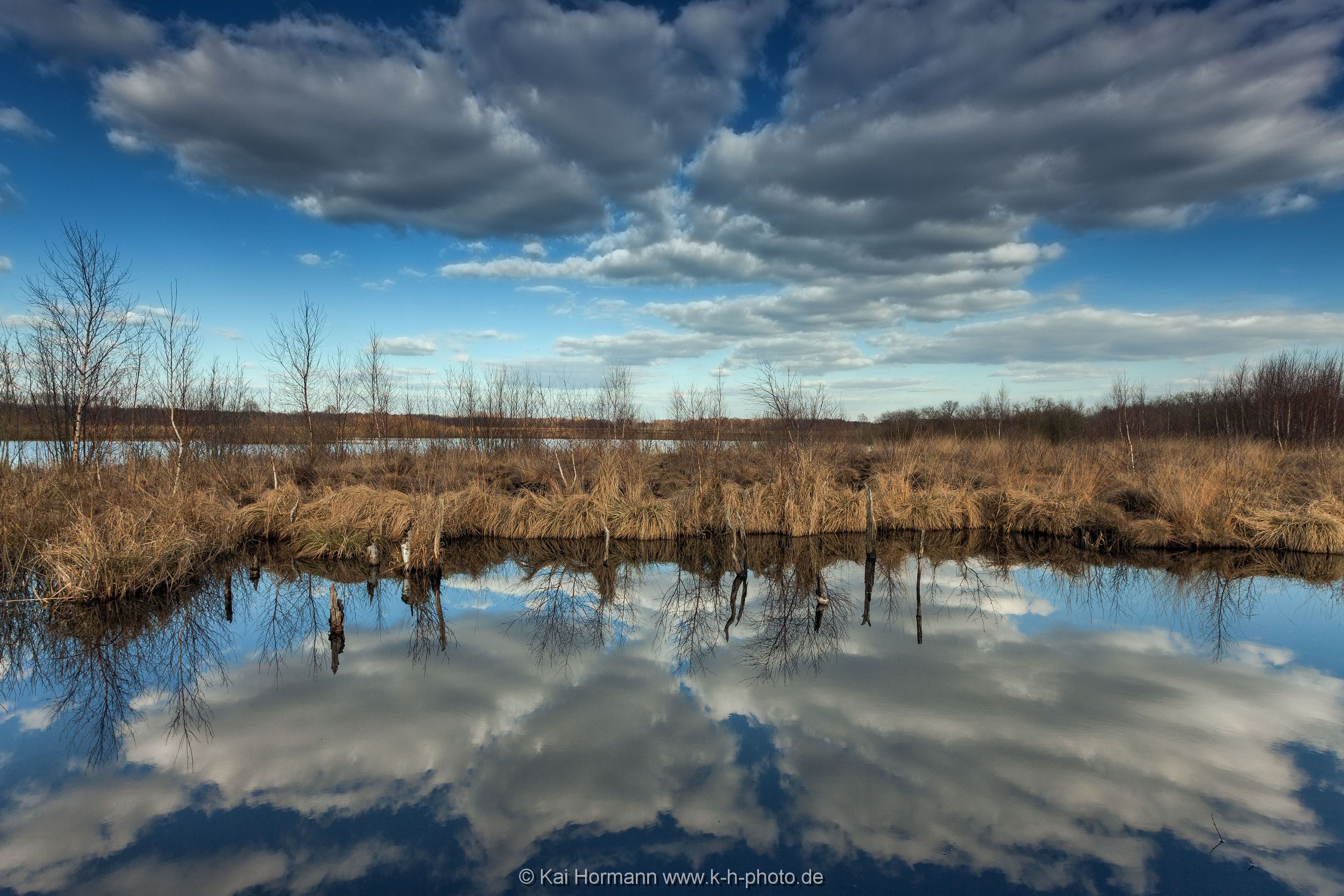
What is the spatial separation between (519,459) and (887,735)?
52.6ft

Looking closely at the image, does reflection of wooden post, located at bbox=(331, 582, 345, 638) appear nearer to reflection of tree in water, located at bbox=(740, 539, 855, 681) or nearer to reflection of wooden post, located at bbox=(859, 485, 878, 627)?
reflection of tree in water, located at bbox=(740, 539, 855, 681)

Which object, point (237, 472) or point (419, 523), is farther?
point (237, 472)

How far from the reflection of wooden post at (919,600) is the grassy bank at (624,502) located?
7.74 ft

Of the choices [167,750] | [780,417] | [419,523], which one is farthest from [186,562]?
[780,417]

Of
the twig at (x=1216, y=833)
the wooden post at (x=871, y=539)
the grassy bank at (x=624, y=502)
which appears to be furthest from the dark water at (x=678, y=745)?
the wooden post at (x=871, y=539)

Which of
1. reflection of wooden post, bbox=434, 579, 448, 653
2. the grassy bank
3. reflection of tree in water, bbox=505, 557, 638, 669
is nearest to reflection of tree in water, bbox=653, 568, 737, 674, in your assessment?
reflection of tree in water, bbox=505, 557, 638, 669

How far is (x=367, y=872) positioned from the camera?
13.1ft

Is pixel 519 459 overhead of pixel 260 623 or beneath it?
overhead

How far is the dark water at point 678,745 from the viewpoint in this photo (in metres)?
4.07

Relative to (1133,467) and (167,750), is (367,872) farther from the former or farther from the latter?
(1133,467)

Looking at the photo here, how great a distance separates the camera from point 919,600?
10.1 m

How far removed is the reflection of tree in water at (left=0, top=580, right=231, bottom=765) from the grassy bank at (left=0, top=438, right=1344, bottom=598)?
0.61 meters

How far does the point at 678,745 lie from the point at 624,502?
948 cm

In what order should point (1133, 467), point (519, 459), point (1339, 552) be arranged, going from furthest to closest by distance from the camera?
point (519, 459) < point (1133, 467) < point (1339, 552)
